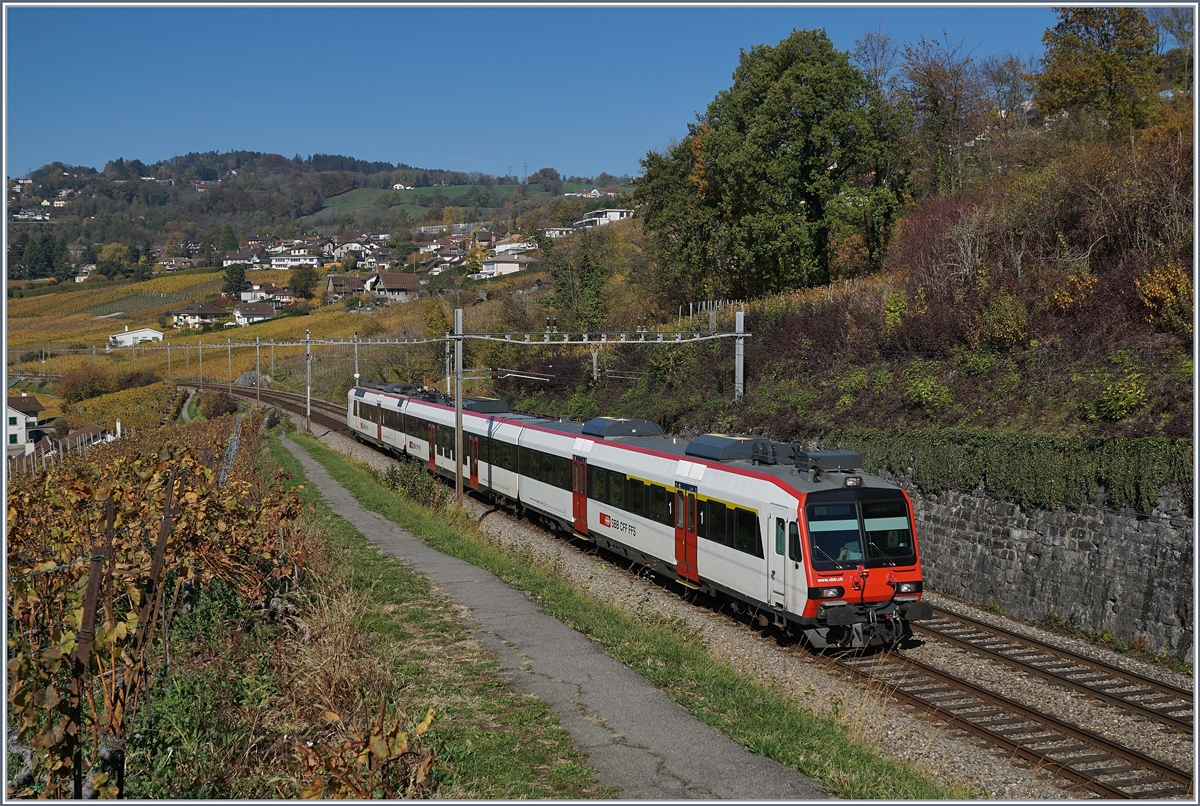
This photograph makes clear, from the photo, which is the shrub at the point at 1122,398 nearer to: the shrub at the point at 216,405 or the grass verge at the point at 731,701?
the grass verge at the point at 731,701

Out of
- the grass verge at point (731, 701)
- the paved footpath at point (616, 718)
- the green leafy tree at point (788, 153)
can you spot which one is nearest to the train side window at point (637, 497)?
the grass verge at point (731, 701)

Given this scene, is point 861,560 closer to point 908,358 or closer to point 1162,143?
point 908,358

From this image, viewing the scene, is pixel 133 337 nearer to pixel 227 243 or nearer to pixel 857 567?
pixel 857 567

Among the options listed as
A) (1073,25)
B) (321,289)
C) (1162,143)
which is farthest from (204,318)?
(1162,143)

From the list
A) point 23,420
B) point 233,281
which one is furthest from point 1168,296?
point 233,281

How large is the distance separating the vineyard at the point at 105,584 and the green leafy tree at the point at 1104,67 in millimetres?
34139

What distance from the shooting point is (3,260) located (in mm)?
6766

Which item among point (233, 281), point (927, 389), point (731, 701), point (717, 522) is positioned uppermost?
point (233, 281)

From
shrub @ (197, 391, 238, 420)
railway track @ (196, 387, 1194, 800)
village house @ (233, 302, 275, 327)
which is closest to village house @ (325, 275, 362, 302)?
village house @ (233, 302, 275, 327)

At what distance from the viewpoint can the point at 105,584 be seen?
7371 mm

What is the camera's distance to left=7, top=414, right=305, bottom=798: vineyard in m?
5.67

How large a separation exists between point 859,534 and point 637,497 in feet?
18.9

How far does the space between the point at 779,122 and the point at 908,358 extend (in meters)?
17.4

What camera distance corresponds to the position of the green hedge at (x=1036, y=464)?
14484 millimetres
